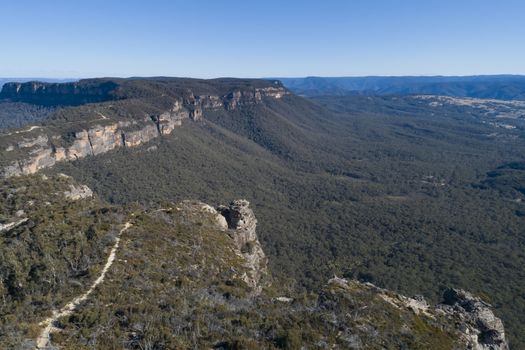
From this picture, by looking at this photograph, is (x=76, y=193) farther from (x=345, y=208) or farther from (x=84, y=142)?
(x=345, y=208)

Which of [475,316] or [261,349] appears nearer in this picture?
[261,349]

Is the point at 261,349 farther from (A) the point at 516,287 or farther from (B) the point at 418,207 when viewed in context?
(B) the point at 418,207

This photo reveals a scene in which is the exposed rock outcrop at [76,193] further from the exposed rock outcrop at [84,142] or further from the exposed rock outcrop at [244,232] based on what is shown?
the exposed rock outcrop at [84,142]

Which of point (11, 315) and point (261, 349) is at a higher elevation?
point (11, 315)

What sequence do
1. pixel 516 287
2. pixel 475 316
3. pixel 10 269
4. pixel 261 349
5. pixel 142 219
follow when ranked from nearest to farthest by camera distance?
pixel 261 349 → pixel 10 269 → pixel 475 316 → pixel 142 219 → pixel 516 287

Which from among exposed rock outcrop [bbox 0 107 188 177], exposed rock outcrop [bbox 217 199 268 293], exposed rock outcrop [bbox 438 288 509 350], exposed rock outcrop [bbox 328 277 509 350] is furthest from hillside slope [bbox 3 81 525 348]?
exposed rock outcrop [bbox 328 277 509 350]

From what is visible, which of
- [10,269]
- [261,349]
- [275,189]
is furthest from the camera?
[275,189]

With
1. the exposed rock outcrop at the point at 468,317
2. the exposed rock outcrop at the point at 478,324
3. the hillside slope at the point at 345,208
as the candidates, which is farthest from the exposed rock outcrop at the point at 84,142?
the exposed rock outcrop at the point at 478,324

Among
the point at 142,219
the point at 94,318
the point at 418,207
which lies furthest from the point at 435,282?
the point at 94,318

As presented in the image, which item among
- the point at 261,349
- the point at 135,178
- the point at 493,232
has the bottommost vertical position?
the point at 493,232
